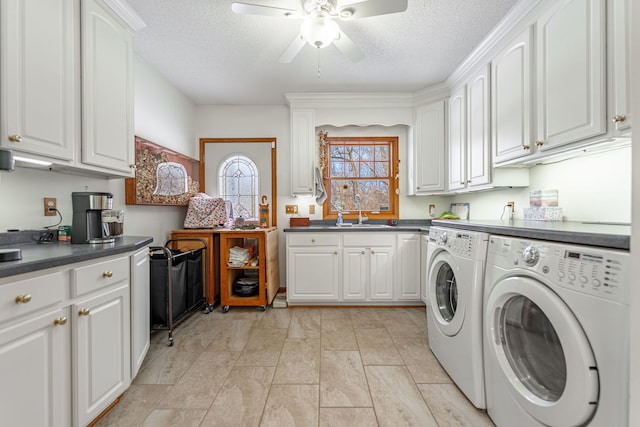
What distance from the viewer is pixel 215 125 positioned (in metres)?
3.51

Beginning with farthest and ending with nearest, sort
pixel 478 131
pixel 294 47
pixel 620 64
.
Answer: pixel 478 131 → pixel 294 47 → pixel 620 64

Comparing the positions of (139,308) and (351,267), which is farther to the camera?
(351,267)

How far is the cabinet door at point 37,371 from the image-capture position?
0.94 m

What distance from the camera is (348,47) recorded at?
1.91 metres

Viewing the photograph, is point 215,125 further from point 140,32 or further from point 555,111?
point 555,111

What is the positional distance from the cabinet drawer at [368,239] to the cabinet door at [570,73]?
5.10ft

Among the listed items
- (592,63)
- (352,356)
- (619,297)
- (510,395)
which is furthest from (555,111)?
(352,356)

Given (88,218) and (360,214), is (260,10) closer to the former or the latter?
(88,218)

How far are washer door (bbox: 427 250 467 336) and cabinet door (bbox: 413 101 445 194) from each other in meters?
1.38

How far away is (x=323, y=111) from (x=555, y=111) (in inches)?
87.2

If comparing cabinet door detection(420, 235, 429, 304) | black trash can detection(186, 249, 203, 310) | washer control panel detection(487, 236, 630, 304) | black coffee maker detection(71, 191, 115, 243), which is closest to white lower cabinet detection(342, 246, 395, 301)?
cabinet door detection(420, 235, 429, 304)

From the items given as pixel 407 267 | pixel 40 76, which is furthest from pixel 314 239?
pixel 40 76

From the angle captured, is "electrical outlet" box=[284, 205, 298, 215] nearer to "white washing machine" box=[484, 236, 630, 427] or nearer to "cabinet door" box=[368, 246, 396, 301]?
"cabinet door" box=[368, 246, 396, 301]

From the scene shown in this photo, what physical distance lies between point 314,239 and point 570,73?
2287 mm
